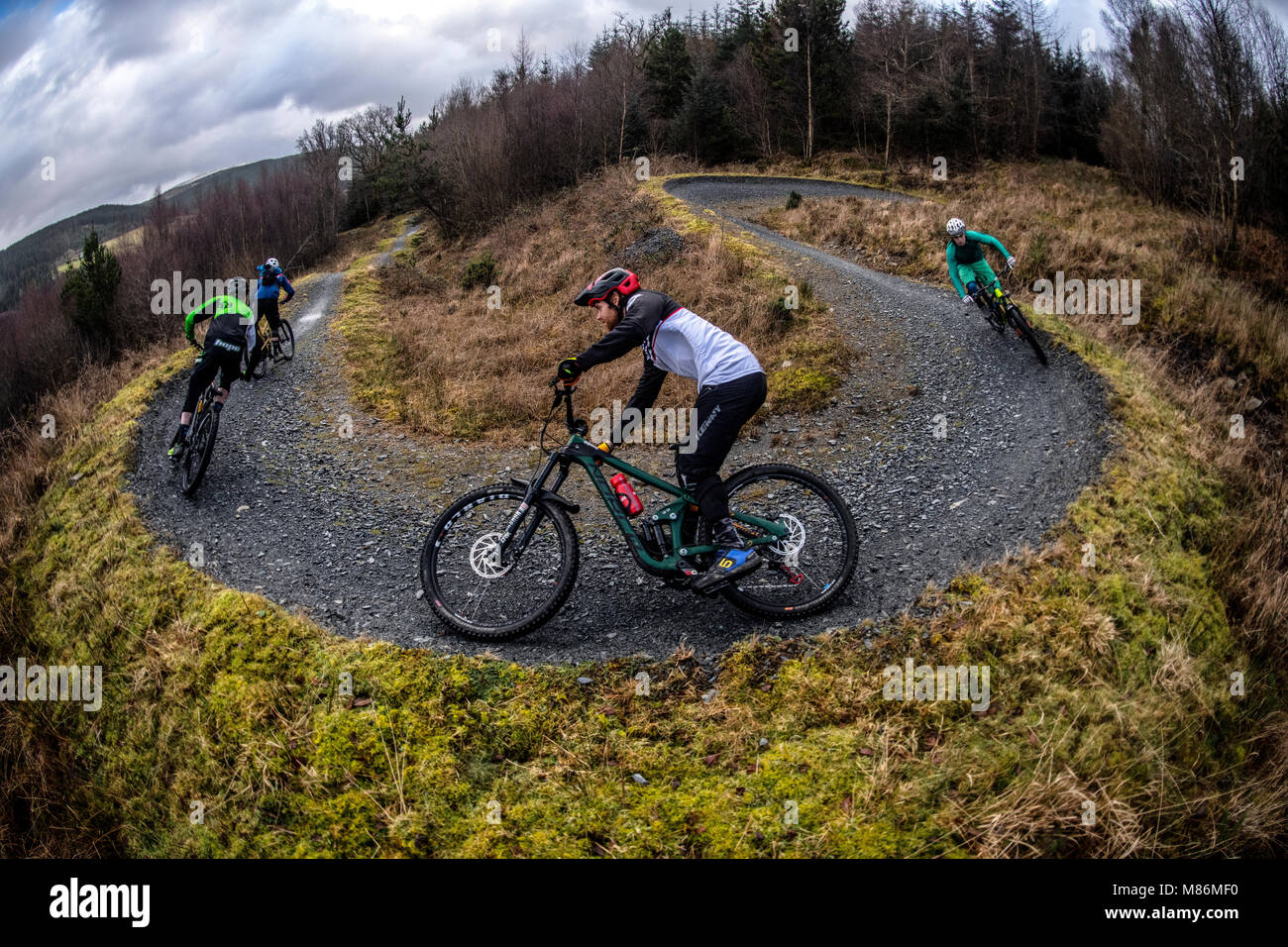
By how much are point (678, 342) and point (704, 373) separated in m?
0.31

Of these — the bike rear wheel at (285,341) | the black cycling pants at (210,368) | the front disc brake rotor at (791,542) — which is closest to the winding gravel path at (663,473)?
the front disc brake rotor at (791,542)

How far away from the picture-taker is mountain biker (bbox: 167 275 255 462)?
9.00 meters

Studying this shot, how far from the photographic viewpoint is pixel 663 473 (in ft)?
30.4

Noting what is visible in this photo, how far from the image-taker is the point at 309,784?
438 centimetres

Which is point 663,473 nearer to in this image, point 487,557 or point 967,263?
point 487,557

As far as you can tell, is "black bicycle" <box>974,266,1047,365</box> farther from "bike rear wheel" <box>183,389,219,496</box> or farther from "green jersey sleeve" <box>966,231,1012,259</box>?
"bike rear wheel" <box>183,389,219,496</box>

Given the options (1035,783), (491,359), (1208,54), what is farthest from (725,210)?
(1035,783)

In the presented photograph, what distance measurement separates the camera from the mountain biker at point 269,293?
548 inches

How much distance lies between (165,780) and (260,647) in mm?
1122

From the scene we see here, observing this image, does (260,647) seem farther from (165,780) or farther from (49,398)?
(49,398)

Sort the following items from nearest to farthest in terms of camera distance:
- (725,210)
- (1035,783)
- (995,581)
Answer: (1035,783)
(995,581)
(725,210)

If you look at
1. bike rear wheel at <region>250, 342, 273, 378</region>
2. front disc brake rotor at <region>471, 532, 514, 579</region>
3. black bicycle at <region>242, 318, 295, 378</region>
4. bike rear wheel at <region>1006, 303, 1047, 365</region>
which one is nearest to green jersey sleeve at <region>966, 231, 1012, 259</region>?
bike rear wheel at <region>1006, 303, 1047, 365</region>

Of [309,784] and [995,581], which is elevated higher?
[995,581]
